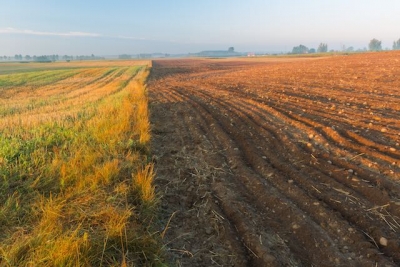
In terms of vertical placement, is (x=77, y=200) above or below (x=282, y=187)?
above

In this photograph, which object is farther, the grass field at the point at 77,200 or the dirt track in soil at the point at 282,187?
the dirt track in soil at the point at 282,187

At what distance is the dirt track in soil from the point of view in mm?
3137

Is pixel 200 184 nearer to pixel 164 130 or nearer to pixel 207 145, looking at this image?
pixel 207 145

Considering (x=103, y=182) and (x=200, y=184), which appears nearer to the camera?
(x=103, y=182)

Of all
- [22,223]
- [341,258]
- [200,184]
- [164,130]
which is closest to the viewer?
[341,258]

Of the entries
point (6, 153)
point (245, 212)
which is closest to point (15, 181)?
point (6, 153)

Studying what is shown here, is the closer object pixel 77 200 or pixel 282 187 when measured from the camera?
pixel 77 200

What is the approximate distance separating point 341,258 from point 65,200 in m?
3.43

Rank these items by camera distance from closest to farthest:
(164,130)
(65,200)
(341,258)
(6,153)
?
(341,258) → (65,200) → (6,153) → (164,130)

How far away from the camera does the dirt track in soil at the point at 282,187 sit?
3.14 meters

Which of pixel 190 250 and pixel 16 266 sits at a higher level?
pixel 16 266

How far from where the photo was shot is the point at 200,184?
4785 millimetres

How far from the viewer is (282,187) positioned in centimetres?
438

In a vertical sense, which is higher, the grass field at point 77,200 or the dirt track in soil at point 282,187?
the grass field at point 77,200
